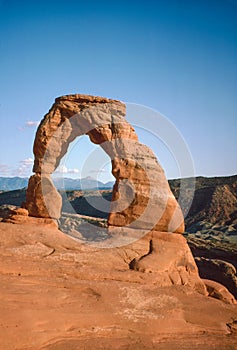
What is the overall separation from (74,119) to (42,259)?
21.3 feet

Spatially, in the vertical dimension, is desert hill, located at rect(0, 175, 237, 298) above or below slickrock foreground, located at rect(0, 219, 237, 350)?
below

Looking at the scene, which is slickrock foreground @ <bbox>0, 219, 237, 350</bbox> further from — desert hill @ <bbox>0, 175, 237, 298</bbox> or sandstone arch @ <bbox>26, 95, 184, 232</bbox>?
desert hill @ <bbox>0, 175, 237, 298</bbox>

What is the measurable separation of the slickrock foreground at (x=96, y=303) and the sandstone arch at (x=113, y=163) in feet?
5.96

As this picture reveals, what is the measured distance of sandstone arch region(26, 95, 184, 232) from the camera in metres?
11.6

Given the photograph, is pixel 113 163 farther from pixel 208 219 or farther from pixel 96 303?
pixel 208 219

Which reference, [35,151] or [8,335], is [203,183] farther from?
[8,335]

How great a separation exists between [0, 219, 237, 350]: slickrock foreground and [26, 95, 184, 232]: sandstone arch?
182 cm

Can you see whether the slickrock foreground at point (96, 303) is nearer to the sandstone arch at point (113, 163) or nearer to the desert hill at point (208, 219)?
the sandstone arch at point (113, 163)

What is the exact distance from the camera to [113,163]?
12.1 metres

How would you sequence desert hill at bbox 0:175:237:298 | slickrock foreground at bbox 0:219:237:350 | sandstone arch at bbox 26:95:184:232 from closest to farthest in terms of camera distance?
slickrock foreground at bbox 0:219:237:350 < sandstone arch at bbox 26:95:184:232 < desert hill at bbox 0:175:237:298

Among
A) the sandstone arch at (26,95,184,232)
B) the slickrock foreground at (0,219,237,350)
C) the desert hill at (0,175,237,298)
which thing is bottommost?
the desert hill at (0,175,237,298)

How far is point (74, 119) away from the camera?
13219 millimetres

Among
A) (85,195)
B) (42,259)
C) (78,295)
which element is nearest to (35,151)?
(42,259)

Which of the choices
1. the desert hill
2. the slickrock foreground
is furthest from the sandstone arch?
the desert hill
